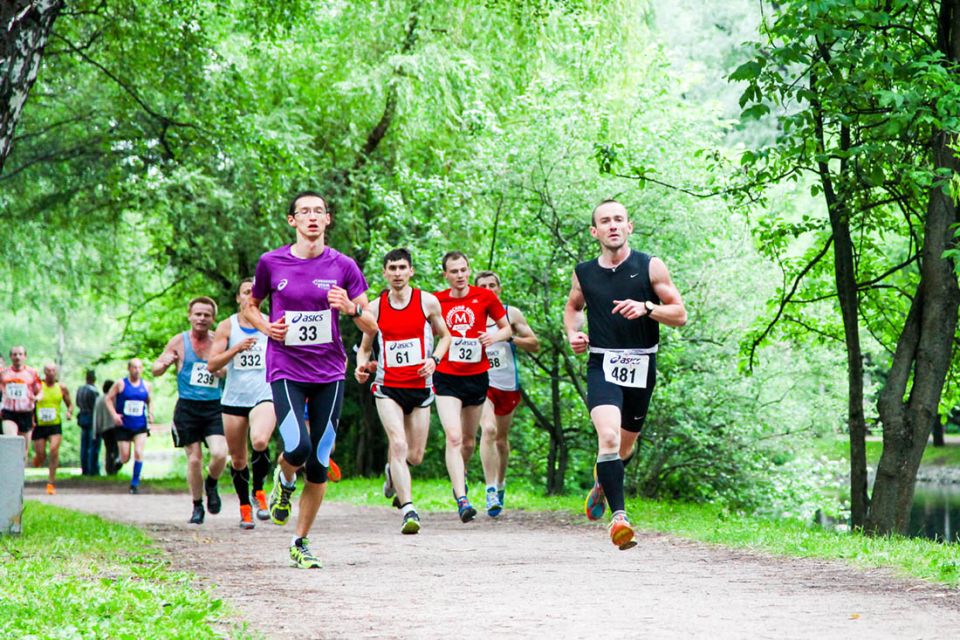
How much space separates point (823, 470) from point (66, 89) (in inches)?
568

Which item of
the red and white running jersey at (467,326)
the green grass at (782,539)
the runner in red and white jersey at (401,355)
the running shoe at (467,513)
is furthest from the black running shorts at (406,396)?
the green grass at (782,539)

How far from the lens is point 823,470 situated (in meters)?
21.5

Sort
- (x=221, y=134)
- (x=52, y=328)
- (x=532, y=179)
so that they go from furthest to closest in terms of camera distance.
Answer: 1. (x=52, y=328)
2. (x=221, y=134)
3. (x=532, y=179)

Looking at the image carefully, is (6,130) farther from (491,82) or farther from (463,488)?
(491,82)

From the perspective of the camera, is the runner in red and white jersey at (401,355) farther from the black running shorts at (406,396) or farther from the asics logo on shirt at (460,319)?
the asics logo on shirt at (460,319)

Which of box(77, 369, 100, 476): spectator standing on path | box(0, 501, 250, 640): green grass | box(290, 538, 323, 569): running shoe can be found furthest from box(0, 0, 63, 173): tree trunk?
box(77, 369, 100, 476): spectator standing on path

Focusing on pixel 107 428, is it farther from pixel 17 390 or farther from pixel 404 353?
pixel 404 353

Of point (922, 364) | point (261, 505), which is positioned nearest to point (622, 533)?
point (922, 364)

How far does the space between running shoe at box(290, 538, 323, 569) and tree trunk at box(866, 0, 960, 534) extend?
6.15 m

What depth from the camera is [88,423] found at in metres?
27.6

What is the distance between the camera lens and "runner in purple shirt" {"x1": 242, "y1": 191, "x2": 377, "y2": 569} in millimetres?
7991

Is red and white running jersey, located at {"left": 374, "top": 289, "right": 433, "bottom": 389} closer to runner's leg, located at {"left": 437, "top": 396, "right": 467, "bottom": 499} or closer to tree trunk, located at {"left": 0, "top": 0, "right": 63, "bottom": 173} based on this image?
runner's leg, located at {"left": 437, "top": 396, "right": 467, "bottom": 499}

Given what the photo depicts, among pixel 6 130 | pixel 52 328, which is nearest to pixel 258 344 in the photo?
pixel 6 130

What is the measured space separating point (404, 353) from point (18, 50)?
398 cm
